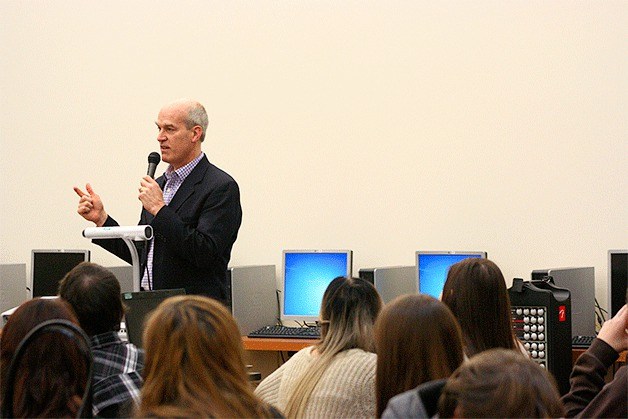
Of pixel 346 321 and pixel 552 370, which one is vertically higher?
pixel 346 321

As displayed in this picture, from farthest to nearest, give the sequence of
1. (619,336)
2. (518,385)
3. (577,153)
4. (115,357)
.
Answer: (577,153)
(619,336)
(115,357)
(518,385)

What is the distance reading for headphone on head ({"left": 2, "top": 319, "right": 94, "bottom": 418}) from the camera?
1.77 m

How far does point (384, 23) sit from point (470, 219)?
1.28m

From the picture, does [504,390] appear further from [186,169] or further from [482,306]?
[186,169]

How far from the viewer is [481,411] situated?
1.40 meters

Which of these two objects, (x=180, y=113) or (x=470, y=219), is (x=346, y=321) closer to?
(x=180, y=113)

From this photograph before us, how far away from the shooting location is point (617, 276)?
5016mm

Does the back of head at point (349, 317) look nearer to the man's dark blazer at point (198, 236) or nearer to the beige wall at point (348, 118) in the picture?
the man's dark blazer at point (198, 236)

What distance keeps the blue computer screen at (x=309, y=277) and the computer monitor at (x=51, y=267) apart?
1.26 metres

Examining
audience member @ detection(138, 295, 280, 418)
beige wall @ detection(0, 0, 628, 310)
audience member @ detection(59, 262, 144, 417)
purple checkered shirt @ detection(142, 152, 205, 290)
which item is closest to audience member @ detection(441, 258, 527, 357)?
audience member @ detection(59, 262, 144, 417)

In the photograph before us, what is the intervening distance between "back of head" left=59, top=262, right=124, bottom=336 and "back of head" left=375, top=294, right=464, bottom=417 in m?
0.95

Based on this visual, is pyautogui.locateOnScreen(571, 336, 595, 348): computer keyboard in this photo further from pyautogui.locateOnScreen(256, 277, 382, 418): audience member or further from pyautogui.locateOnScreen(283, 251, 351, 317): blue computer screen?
pyautogui.locateOnScreen(256, 277, 382, 418): audience member

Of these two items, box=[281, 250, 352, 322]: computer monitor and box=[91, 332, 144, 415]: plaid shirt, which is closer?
box=[91, 332, 144, 415]: plaid shirt

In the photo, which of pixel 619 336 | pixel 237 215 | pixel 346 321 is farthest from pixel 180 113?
pixel 619 336
